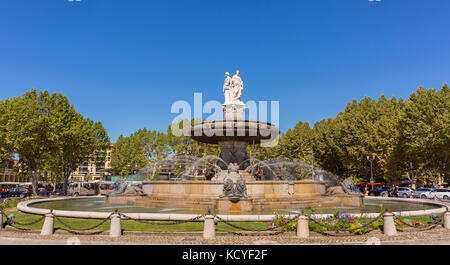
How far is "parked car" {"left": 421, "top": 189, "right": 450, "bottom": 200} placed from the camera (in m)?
29.1

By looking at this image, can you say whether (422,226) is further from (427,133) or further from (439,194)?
(427,133)

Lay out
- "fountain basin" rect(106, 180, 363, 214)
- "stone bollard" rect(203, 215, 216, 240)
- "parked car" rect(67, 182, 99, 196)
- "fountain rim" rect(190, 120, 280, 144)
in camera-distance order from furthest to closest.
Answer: "parked car" rect(67, 182, 99, 196) < "fountain rim" rect(190, 120, 280, 144) < "fountain basin" rect(106, 180, 363, 214) < "stone bollard" rect(203, 215, 216, 240)

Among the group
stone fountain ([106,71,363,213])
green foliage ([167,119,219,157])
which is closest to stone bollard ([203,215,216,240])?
stone fountain ([106,71,363,213])

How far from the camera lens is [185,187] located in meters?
15.3

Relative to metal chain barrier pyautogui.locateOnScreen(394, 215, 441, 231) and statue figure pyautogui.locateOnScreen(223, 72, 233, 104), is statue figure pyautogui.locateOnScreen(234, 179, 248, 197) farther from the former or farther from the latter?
statue figure pyautogui.locateOnScreen(223, 72, 233, 104)

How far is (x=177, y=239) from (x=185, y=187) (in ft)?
22.9

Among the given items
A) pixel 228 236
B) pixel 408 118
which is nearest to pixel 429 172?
pixel 408 118

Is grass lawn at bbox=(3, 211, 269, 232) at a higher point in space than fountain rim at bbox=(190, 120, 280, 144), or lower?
lower

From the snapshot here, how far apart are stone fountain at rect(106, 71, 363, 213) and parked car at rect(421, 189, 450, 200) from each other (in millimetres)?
17646

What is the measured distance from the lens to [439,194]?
2969 centimetres

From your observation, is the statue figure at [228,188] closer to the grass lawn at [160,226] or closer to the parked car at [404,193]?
the grass lawn at [160,226]

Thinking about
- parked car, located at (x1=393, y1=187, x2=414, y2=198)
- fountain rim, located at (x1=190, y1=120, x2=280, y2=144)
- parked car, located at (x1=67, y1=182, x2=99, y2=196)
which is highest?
fountain rim, located at (x1=190, y1=120, x2=280, y2=144)

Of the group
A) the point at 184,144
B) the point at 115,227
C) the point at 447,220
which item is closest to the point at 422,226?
the point at 447,220
